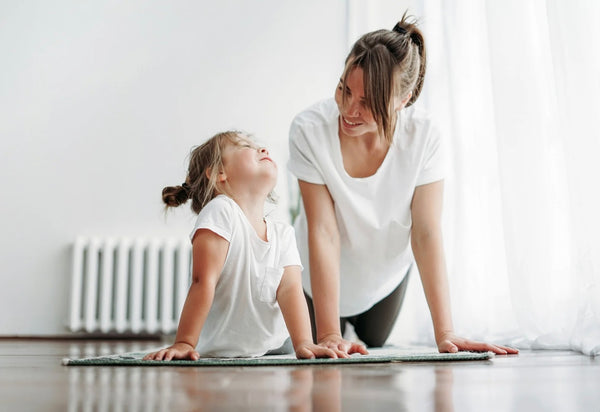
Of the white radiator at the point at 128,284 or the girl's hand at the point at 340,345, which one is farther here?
the white radiator at the point at 128,284

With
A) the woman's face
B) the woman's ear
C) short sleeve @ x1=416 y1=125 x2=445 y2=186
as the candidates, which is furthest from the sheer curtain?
the woman's face

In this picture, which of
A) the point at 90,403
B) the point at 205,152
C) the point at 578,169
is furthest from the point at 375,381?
the point at 578,169

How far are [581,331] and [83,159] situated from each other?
3050 millimetres

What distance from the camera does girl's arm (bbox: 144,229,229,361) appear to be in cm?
126

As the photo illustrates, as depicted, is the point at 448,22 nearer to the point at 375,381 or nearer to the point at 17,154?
the point at 375,381

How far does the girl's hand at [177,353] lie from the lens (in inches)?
47.7

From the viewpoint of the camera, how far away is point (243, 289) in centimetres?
143

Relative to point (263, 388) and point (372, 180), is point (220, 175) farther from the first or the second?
point (263, 388)

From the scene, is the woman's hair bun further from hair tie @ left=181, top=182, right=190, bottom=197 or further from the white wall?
the white wall

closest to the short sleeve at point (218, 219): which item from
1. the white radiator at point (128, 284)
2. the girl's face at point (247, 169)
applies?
the girl's face at point (247, 169)

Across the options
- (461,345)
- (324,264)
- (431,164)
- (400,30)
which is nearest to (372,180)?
(431,164)

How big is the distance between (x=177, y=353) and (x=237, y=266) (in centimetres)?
25

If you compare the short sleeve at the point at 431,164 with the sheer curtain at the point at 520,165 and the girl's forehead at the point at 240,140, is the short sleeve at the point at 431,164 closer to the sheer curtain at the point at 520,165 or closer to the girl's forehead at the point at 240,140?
the sheer curtain at the point at 520,165

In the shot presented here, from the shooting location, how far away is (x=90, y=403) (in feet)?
2.11
